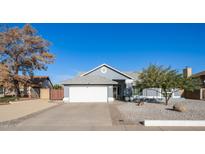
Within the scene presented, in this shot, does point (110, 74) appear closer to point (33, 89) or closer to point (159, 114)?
point (159, 114)

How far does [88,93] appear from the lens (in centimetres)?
2283

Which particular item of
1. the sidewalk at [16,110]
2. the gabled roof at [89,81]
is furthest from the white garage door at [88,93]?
the sidewalk at [16,110]

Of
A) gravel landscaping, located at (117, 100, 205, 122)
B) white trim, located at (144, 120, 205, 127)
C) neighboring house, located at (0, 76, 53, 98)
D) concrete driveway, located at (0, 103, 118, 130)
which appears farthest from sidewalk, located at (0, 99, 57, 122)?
neighboring house, located at (0, 76, 53, 98)

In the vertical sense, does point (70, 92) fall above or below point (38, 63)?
below

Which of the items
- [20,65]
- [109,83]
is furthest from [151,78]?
[20,65]

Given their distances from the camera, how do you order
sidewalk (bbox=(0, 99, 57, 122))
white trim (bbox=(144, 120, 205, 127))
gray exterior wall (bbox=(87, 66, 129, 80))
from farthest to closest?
gray exterior wall (bbox=(87, 66, 129, 80)), sidewalk (bbox=(0, 99, 57, 122)), white trim (bbox=(144, 120, 205, 127))

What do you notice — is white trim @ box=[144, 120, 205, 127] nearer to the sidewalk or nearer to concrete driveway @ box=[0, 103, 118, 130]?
concrete driveway @ box=[0, 103, 118, 130]

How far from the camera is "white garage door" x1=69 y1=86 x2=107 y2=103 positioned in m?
22.7

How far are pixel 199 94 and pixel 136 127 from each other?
21449 mm

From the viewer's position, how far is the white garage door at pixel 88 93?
A: 2271 centimetres

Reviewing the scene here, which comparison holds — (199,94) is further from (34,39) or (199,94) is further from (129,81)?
(34,39)

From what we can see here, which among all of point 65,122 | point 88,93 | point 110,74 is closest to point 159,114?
point 65,122
